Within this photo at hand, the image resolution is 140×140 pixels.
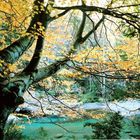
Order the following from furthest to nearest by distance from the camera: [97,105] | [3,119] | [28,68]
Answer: [97,105] → [28,68] → [3,119]

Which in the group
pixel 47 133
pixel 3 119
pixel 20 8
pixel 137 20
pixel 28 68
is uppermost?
pixel 20 8

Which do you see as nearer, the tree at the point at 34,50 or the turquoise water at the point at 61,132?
the tree at the point at 34,50

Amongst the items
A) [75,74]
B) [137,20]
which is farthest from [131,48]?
[137,20]

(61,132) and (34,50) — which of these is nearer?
(34,50)

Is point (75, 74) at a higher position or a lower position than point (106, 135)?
higher

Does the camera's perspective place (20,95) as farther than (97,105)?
No

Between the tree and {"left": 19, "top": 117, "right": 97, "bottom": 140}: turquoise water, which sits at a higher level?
the tree

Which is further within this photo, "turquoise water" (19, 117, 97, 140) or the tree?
"turquoise water" (19, 117, 97, 140)

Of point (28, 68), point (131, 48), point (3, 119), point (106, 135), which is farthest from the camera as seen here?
point (106, 135)

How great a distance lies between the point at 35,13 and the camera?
6113 mm

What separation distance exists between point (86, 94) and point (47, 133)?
16791 mm

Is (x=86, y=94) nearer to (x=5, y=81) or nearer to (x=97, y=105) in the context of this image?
(x=97, y=105)

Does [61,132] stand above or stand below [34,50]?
below

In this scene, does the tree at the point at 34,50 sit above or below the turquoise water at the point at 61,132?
above
